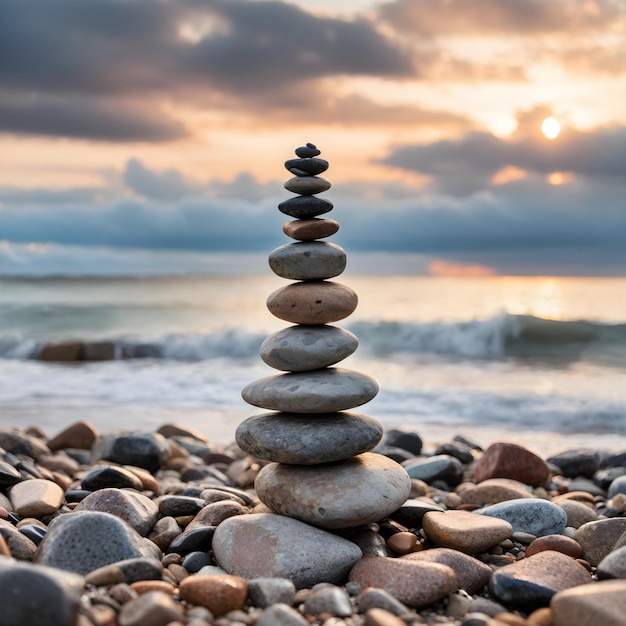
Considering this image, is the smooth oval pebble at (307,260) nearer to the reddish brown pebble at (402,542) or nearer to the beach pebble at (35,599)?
the reddish brown pebble at (402,542)

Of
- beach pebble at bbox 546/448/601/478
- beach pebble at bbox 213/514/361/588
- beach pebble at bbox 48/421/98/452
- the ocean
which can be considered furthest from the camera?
the ocean

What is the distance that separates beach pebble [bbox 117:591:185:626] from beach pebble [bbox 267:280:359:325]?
211cm

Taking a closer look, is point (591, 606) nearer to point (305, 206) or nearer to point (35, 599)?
point (35, 599)

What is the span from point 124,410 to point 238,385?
3.07 meters

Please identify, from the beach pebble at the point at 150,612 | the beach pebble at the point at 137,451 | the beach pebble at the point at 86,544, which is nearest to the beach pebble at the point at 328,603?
the beach pebble at the point at 150,612

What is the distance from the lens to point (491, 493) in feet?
19.4

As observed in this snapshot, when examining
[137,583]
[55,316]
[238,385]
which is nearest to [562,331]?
[238,385]

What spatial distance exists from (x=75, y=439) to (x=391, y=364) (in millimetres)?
10505

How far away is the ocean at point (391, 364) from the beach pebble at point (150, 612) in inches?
249

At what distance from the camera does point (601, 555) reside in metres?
4.55

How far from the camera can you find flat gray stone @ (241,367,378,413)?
14.8 feet

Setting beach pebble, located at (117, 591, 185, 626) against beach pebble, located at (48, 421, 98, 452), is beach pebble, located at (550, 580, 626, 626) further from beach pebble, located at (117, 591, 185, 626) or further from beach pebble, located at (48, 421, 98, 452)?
beach pebble, located at (48, 421, 98, 452)

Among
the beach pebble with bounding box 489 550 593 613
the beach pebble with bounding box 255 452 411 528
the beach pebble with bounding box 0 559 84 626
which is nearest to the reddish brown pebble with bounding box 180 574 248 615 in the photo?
the beach pebble with bounding box 0 559 84 626

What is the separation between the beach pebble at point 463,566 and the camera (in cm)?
402
